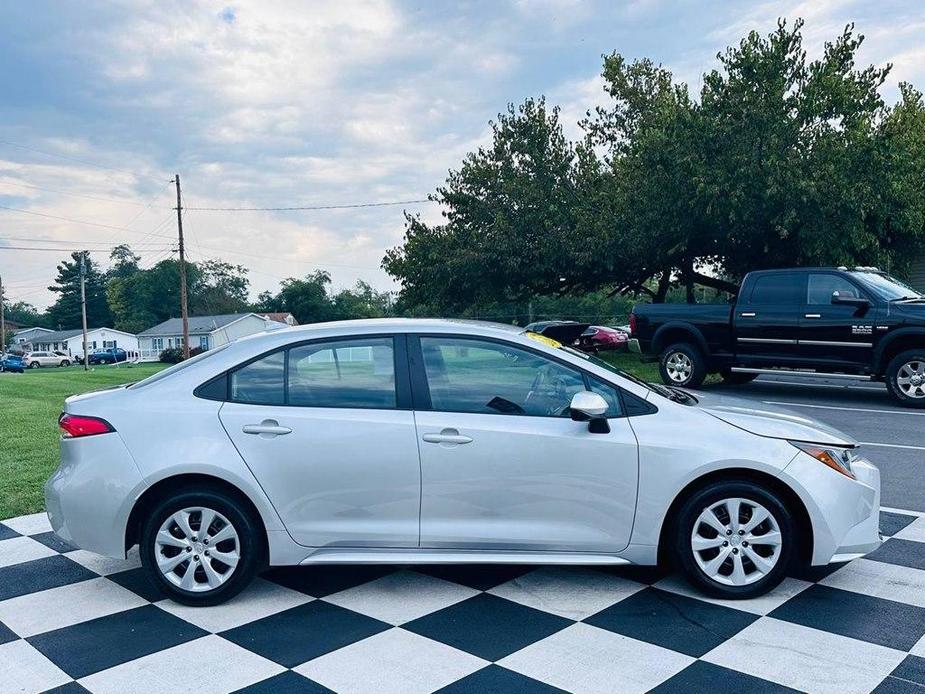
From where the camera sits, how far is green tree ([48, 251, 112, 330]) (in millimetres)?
103188

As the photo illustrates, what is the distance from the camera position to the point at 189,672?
312 centimetres

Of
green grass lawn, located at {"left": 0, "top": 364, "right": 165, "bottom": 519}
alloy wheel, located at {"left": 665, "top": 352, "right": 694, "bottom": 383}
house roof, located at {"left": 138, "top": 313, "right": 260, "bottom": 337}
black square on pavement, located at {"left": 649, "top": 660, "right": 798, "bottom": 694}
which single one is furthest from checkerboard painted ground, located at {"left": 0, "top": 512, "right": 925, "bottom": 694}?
house roof, located at {"left": 138, "top": 313, "right": 260, "bottom": 337}

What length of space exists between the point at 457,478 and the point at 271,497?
0.98 metres

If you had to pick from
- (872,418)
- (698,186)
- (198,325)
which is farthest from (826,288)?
(198,325)

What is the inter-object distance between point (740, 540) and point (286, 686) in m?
2.32

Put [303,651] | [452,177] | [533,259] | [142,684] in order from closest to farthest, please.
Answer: [142,684] < [303,651] < [533,259] < [452,177]

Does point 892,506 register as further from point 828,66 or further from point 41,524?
point 828,66

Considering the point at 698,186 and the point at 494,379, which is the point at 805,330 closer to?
the point at 698,186

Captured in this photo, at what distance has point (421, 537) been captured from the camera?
150 inches

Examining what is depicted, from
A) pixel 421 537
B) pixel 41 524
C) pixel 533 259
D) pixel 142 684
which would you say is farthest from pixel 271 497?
pixel 533 259

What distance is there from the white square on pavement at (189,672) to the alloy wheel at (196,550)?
1.52 ft

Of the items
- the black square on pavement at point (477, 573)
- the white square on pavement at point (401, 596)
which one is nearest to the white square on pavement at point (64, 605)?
the white square on pavement at point (401, 596)

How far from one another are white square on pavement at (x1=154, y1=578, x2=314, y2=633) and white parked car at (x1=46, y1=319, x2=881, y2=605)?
3.3 inches

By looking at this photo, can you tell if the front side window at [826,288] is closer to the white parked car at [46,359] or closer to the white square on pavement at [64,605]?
the white square on pavement at [64,605]
